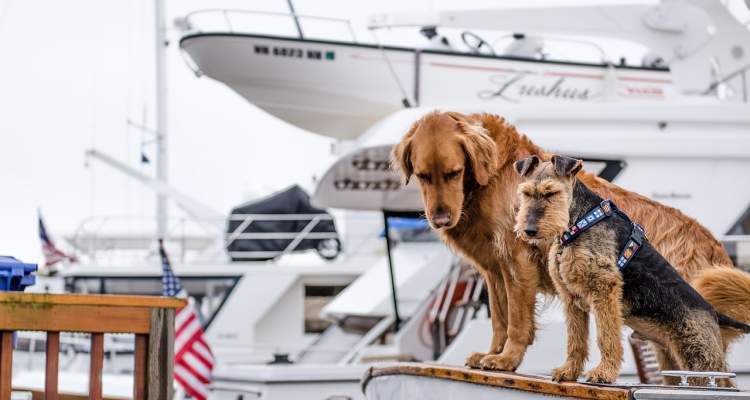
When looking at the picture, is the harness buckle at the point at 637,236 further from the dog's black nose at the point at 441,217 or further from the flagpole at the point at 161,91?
the flagpole at the point at 161,91

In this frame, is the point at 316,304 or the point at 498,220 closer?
the point at 498,220

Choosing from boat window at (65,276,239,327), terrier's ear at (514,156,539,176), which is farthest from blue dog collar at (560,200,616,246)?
boat window at (65,276,239,327)

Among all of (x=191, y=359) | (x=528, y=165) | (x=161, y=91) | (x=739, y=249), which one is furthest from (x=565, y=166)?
(x=161, y=91)

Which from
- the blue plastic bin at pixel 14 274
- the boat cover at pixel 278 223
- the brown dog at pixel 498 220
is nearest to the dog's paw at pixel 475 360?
the brown dog at pixel 498 220

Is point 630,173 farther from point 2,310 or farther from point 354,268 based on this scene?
point 354,268

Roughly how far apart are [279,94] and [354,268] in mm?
5908

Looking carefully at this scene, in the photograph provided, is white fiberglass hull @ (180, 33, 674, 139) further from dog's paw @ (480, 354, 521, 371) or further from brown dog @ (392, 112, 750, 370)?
dog's paw @ (480, 354, 521, 371)

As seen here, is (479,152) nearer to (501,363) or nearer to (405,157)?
(405,157)

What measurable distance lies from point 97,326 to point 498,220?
1.76 m

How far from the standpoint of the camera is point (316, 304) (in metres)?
17.9

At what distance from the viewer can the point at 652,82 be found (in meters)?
13.6

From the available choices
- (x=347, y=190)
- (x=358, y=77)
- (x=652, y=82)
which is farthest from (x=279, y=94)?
(x=652, y=82)

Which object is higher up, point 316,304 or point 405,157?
point 316,304

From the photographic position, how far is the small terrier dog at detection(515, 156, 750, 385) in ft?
11.3
